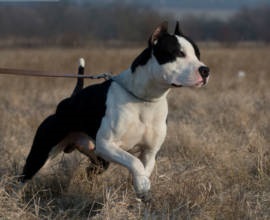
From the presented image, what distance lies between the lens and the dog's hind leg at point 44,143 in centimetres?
570

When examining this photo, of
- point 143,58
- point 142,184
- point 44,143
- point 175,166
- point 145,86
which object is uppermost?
point 143,58

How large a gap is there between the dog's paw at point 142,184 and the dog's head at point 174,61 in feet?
2.21

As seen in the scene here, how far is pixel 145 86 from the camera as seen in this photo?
5.09m

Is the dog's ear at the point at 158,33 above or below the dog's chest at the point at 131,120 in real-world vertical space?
above

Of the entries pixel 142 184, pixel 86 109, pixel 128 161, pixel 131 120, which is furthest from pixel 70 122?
pixel 142 184

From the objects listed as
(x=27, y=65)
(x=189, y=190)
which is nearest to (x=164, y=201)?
(x=189, y=190)

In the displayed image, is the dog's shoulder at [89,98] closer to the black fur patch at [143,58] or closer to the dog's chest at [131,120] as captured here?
the dog's chest at [131,120]

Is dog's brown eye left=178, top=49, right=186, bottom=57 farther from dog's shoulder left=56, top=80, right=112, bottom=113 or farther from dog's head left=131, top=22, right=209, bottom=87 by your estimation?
dog's shoulder left=56, top=80, right=112, bottom=113

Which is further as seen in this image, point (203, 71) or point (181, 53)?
point (181, 53)

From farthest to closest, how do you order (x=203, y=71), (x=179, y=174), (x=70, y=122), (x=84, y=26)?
(x=84, y=26), (x=70, y=122), (x=179, y=174), (x=203, y=71)

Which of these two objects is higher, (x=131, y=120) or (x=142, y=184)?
(x=131, y=120)

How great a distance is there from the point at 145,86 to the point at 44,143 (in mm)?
1137

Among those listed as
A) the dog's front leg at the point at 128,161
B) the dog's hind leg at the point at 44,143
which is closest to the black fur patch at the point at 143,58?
the dog's front leg at the point at 128,161

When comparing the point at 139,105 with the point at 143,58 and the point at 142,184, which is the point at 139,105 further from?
the point at 142,184
